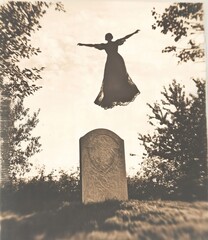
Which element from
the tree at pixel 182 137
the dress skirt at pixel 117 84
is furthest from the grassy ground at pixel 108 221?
the dress skirt at pixel 117 84

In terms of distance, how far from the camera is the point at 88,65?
2.59m

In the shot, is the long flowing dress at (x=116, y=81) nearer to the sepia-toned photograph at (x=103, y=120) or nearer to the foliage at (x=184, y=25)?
the sepia-toned photograph at (x=103, y=120)

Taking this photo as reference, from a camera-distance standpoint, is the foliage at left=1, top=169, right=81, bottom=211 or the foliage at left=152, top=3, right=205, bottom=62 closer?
the foliage at left=1, top=169, right=81, bottom=211

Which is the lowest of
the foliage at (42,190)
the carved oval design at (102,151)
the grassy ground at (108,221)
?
the grassy ground at (108,221)

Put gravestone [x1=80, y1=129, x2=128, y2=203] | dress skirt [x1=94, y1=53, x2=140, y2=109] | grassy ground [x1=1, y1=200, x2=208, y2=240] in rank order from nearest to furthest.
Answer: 1. grassy ground [x1=1, y1=200, x2=208, y2=240]
2. gravestone [x1=80, y1=129, x2=128, y2=203]
3. dress skirt [x1=94, y1=53, x2=140, y2=109]

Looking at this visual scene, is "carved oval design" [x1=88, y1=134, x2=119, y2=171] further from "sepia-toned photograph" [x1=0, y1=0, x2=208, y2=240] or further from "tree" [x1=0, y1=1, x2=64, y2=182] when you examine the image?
"tree" [x1=0, y1=1, x2=64, y2=182]

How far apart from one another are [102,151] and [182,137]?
439mm

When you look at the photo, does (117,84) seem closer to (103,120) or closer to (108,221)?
(103,120)

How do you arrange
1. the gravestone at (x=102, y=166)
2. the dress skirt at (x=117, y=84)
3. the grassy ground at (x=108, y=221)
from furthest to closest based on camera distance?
the dress skirt at (x=117, y=84)
the gravestone at (x=102, y=166)
the grassy ground at (x=108, y=221)

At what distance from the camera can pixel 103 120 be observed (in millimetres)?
2562

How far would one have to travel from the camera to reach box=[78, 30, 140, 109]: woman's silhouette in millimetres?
2611

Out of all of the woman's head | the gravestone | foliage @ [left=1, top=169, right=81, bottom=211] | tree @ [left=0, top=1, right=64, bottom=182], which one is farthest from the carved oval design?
the woman's head

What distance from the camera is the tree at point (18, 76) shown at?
8.07ft

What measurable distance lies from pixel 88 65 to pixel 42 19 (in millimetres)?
335
